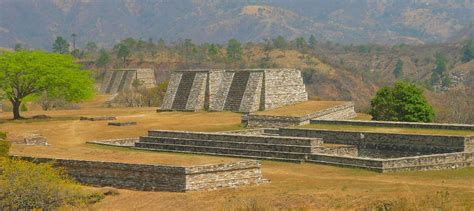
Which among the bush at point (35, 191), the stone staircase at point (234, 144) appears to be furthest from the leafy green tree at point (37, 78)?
the bush at point (35, 191)

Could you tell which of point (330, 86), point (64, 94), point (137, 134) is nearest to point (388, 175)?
point (137, 134)

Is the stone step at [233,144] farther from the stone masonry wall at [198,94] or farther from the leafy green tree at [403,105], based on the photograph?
the stone masonry wall at [198,94]

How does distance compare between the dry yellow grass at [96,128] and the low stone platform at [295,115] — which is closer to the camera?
the dry yellow grass at [96,128]

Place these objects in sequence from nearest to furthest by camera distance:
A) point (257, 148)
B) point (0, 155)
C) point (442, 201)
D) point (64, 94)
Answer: point (442, 201) < point (0, 155) < point (257, 148) < point (64, 94)

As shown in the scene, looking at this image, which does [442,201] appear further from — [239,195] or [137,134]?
[137,134]

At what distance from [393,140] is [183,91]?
778 inches

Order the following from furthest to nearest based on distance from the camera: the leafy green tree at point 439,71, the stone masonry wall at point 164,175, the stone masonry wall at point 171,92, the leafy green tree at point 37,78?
the leafy green tree at point 439,71 → the stone masonry wall at point 171,92 → the leafy green tree at point 37,78 → the stone masonry wall at point 164,175

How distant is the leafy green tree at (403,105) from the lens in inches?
1532

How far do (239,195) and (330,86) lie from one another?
74.9 m

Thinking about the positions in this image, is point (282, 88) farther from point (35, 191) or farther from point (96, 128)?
point (35, 191)

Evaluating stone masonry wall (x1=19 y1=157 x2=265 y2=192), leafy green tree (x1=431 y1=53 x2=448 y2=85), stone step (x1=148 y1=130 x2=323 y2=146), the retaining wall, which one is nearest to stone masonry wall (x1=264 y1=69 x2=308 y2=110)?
the retaining wall

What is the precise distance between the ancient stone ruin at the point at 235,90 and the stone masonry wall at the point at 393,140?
1015 cm

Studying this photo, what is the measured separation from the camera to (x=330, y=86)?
318ft

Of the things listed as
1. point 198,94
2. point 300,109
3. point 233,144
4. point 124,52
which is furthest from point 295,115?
point 124,52
